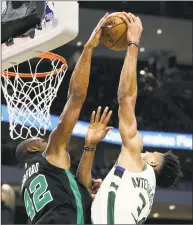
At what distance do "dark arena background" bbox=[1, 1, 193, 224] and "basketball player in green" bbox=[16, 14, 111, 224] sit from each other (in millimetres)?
6425

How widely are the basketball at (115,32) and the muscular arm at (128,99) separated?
13cm

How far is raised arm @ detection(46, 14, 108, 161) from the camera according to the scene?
2.92m

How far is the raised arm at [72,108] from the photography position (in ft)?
9.57

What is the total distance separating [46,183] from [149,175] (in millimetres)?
525

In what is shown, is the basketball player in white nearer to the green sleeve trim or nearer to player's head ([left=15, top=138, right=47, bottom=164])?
the green sleeve trim

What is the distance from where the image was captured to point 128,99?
2926mm

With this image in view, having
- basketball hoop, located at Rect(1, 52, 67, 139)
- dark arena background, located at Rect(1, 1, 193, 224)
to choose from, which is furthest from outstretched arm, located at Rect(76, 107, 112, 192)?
dark arena background, located at Rect(1, 1, 193, 224)

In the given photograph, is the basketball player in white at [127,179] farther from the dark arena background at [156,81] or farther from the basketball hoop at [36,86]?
the dark arena background at [156,81]

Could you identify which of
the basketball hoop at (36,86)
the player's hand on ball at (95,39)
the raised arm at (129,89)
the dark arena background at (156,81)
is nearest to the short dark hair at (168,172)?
the raised arm at (129,89)

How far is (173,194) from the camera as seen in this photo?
33.0 ft

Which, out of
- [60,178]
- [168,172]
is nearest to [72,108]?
[60,178]

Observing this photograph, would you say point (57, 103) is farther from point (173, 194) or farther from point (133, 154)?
point (133, 154)

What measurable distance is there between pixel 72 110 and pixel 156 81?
7.25 m

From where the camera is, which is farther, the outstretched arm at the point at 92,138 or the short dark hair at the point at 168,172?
the short dark hair at the point at 168,172
